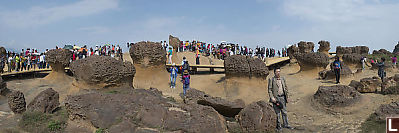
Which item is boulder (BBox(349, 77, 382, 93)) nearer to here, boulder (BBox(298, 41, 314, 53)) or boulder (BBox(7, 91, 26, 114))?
boulder (BBox(7, 91, 26, 114))

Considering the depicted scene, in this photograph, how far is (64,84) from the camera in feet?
44.8

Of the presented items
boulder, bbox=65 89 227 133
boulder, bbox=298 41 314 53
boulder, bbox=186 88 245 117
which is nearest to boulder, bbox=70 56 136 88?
boulder, bbox=65 89 227 133

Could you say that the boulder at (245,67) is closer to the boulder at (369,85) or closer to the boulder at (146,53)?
the boulder at (369,85)

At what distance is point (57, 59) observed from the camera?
1362 centimetres

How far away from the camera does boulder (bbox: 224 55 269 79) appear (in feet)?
34.4

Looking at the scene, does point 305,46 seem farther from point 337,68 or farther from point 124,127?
point 124,127

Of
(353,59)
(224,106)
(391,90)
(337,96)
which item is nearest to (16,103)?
(224,106)

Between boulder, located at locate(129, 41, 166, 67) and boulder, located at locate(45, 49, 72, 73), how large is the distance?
3.73 m

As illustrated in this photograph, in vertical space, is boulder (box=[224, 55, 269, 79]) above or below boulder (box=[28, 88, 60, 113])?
above

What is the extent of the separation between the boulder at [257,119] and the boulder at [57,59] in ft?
36.0

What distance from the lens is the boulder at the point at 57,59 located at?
1362 cm

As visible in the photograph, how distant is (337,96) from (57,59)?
1212 cm

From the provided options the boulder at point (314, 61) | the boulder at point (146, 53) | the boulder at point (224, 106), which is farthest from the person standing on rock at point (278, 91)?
the boulder at point (314, 61)

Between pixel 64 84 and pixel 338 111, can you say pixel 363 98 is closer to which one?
pixel 338 111
